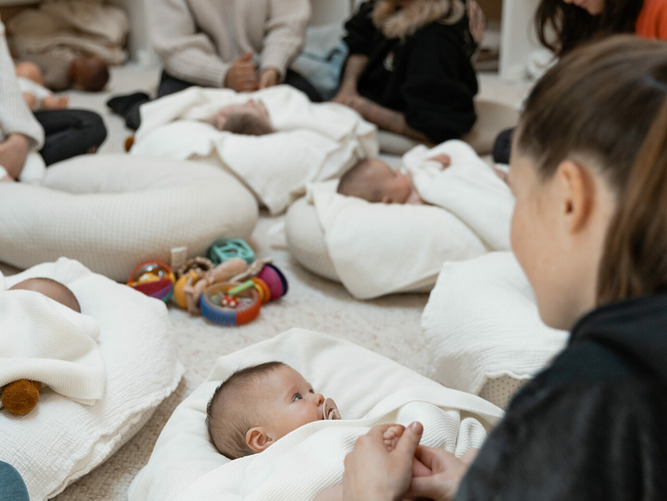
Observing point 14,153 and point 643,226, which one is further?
point 14,153

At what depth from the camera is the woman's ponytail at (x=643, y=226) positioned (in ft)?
1.43

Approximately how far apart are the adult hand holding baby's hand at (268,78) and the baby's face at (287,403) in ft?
5.70

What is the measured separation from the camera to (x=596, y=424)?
400mm

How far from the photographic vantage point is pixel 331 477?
2.66ft

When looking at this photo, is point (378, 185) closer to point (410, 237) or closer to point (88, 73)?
point (410, 237)

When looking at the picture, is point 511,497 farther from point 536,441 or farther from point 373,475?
point 373,475

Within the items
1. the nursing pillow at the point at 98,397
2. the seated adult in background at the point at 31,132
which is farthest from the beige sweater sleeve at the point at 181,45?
the nursing pillow at the point at 98,397

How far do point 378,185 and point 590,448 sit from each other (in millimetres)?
1385

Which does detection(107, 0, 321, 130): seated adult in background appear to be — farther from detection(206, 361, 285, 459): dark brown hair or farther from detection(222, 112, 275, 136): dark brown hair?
detection(206, 361, 285, 459): dark brown hair

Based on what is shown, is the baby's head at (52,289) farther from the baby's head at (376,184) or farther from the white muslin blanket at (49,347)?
the baby's head at (376,184)

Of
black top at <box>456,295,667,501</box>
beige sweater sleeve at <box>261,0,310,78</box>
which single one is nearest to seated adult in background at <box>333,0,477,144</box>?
beige sweater sleeve at <box>261,0,310,78</box>

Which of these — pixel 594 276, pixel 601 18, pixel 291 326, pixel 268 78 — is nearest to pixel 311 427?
pixel 594 276

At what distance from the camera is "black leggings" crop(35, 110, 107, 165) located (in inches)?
81.6

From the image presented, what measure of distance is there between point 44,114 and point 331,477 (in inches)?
68.2
